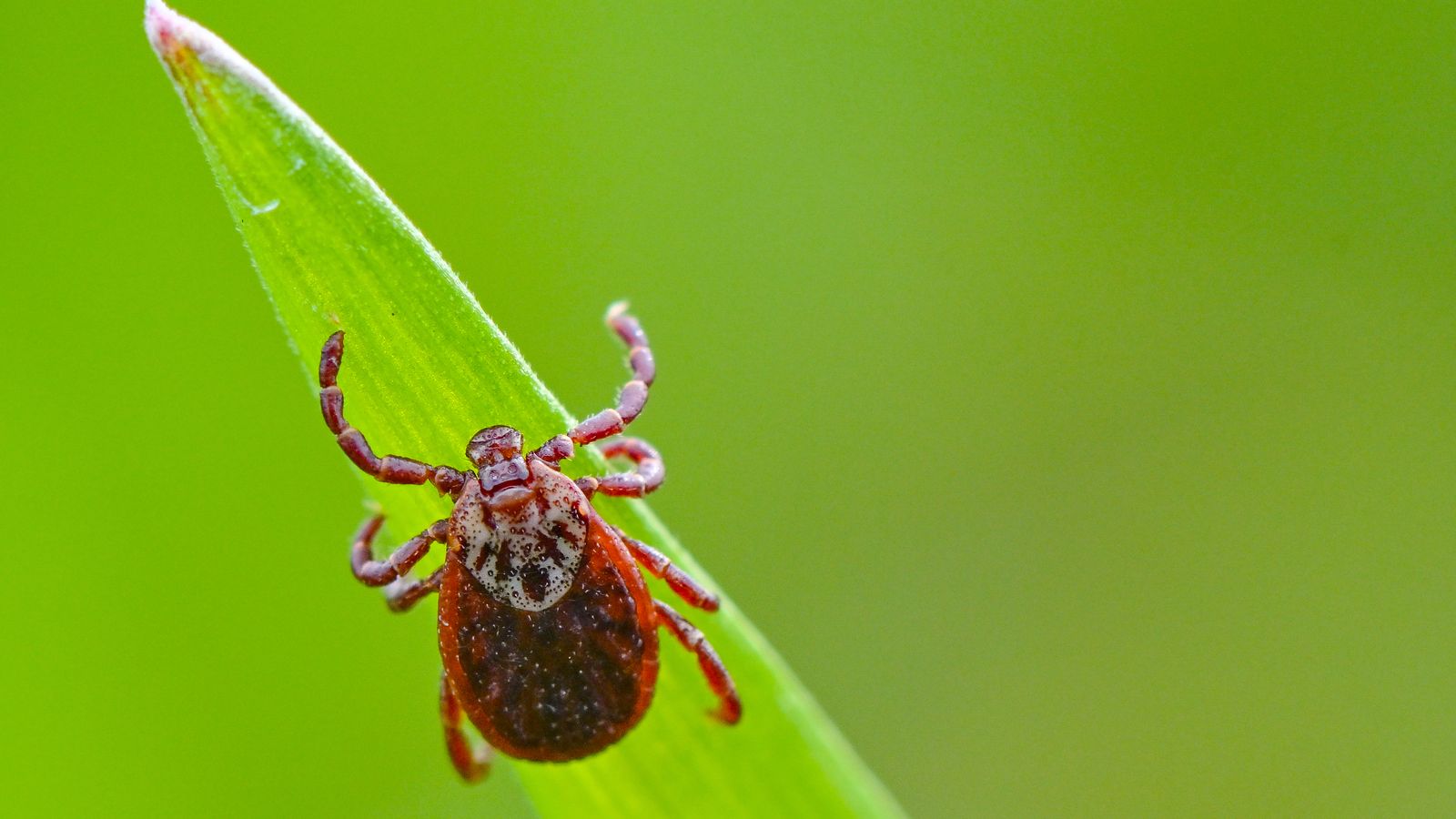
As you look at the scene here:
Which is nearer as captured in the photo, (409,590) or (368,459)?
(368,459)

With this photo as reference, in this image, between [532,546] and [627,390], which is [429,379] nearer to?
[532,546]

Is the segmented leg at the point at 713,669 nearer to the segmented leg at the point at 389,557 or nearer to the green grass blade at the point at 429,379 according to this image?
the green grass blade at the point at 429,379

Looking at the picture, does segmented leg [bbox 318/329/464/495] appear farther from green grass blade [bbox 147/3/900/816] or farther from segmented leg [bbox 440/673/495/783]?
segmented leg [bbox 440/673/495/783]

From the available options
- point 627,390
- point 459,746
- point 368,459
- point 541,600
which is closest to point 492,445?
point 368,459

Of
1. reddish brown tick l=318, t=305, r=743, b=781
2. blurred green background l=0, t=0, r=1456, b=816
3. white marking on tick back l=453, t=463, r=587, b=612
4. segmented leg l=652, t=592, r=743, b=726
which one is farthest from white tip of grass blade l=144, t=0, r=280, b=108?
blurred green background l=0, t=0, r=1456, b=816

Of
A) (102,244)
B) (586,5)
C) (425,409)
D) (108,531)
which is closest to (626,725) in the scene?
(425,409)

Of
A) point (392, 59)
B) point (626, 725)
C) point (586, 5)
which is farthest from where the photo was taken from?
point (586, 5)

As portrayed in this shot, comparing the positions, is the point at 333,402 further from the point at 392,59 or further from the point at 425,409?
the point at 392,59
